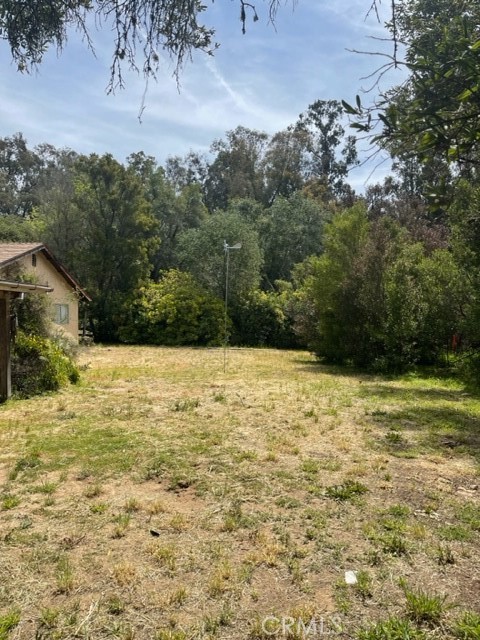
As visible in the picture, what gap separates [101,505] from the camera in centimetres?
400

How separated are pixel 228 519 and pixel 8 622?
167 centimetres

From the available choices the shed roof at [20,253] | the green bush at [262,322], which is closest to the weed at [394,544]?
the shed roof at [20,253]

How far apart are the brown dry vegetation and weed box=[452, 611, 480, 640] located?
2 cm

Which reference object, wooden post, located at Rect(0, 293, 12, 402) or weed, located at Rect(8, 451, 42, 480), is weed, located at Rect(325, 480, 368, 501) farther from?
wooden post, located at Rect(0, 293, 12, 402)

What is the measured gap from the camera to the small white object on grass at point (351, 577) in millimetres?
2849

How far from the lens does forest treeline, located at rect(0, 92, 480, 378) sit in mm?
14352

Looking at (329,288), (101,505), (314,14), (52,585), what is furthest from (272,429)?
A: (329,288)

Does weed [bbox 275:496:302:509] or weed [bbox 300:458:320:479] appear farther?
weed [bbox 300:458:320:479]

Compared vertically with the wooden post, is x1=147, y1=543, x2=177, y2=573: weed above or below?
below

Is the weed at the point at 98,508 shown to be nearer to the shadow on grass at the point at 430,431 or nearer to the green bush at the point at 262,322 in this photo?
the shadow on grass at the point at 430,431

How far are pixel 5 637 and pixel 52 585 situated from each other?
0.46 m

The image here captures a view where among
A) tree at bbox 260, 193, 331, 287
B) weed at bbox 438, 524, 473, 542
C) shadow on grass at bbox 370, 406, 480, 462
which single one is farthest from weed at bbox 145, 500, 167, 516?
tree at bbox 260, 193, 331, 287

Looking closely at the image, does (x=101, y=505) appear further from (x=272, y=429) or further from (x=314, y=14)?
(x=314, y=14)

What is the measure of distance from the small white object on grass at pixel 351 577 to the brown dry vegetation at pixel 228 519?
54mm
